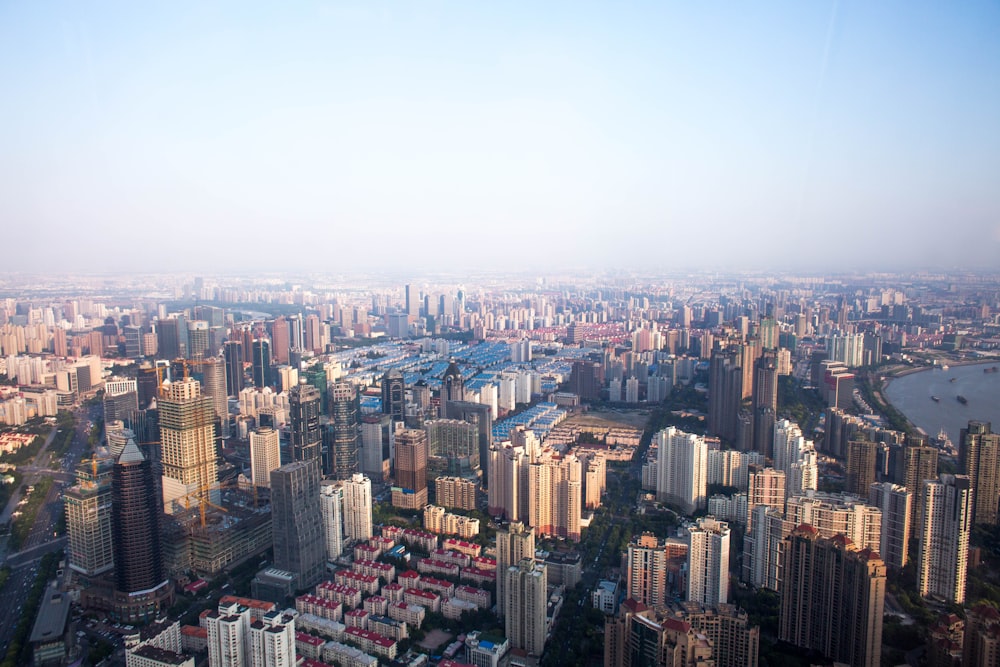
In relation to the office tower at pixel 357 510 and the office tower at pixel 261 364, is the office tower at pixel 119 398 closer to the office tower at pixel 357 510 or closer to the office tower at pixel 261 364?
the office tower at pixel 261 364

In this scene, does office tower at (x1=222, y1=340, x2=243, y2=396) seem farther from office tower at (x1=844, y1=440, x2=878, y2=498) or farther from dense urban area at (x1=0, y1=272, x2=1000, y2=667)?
office tower at (x1=844, y1=440, x2=878, y2=498)

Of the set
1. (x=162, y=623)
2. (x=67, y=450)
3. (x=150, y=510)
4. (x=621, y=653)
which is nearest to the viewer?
(x=621, y=653)

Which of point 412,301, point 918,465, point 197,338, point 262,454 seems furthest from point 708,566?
point 412,301

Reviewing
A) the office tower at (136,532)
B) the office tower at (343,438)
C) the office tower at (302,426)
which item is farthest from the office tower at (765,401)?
the office tower at (136,532)

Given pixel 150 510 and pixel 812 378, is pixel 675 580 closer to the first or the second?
pixel 150 510

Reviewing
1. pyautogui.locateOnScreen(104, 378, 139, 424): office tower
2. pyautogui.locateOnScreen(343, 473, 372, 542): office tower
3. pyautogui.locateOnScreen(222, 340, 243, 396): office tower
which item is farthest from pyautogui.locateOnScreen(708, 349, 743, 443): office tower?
pyautogui.locateOnScreen(104, 378, 139, 424): office tower

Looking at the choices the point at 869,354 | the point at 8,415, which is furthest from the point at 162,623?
the point at 869,354
